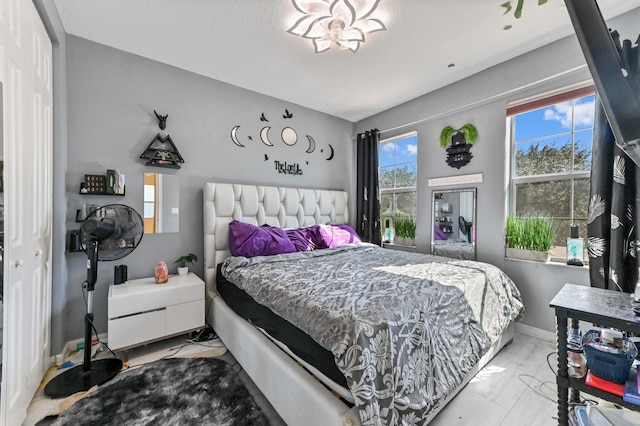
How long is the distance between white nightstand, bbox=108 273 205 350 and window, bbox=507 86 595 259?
319 cm

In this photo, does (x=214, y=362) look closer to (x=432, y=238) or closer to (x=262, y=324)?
(x=262, y=324)

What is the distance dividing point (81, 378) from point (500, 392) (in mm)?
2761

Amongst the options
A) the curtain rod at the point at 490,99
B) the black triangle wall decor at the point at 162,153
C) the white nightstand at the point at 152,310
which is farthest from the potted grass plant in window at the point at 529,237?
the black triangle wall decor at the point at 162,153

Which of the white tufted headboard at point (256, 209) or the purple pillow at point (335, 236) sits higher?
the white tufted headboard at point (256, 209)

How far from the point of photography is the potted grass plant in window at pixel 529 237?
7.80ft

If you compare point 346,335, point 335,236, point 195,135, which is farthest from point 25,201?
point 335,236

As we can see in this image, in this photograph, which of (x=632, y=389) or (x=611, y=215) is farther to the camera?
(x=611, y=215)

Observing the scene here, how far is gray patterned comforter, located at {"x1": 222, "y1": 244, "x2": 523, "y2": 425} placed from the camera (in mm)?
1105

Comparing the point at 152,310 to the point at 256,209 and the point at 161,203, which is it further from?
the point at 256,209

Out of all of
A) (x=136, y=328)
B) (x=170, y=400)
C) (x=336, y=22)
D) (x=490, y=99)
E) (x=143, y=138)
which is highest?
(x=336, y=22)

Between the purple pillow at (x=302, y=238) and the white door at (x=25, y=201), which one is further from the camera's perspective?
the purple pillow at (x=302, y=238)

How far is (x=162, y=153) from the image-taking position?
2518 mm

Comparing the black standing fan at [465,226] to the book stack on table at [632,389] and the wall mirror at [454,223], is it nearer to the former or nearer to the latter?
the wall mirror at [454,223]

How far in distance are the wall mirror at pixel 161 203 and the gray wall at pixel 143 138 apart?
0.19 feet
